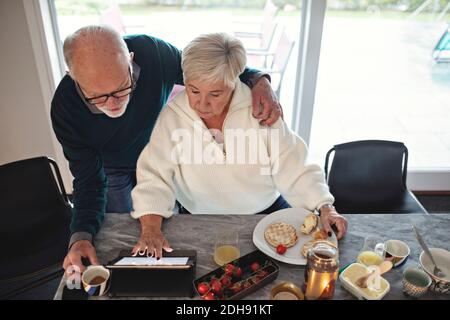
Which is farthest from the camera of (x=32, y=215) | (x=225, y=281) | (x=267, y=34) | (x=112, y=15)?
(x=267, y=34)

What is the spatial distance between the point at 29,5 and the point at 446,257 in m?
2.43

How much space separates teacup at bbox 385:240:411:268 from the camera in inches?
48.6

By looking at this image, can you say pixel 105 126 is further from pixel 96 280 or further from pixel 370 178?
pixel 370 178

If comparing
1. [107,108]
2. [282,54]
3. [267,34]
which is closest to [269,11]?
[267,34]

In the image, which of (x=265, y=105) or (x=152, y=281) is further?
(x=265, y=105)

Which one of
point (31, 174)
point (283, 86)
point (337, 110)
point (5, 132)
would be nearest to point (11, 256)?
point (31, 174)

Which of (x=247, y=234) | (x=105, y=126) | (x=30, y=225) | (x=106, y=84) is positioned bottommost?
(x=30, y=225)

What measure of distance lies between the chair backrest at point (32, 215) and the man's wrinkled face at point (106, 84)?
0.60 metres

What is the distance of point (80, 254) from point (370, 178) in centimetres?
147

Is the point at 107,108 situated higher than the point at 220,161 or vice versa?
Answer: the point at 107,108

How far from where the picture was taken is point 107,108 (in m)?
A: 1.43

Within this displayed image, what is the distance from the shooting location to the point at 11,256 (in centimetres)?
181

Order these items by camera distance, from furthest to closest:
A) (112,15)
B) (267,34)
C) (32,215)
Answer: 1. (267,34)
2. (112,15)
3. (32,215)

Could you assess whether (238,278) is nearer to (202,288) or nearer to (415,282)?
(202,288)
